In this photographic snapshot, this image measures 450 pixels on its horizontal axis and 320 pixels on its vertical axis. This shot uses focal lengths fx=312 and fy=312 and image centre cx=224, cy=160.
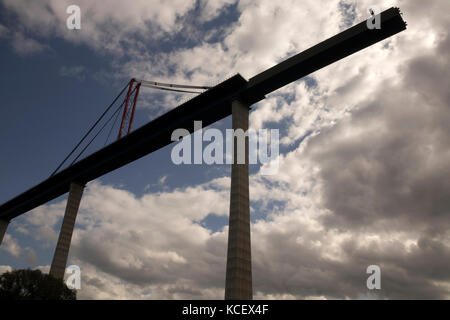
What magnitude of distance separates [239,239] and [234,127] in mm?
11763

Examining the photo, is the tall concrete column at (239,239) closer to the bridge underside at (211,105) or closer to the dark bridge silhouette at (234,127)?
the dark bridge silhouette at (234,127)

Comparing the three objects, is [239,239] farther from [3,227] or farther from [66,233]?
[3,227]

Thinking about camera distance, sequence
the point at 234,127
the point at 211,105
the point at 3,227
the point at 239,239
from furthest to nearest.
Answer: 1. the point at 3,227
2. the point at 211,105
3. the point at 234,127
4. the point at 239,239

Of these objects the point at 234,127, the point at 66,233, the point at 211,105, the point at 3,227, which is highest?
the point at 211,105

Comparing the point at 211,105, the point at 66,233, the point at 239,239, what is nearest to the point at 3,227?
the point at 66,233

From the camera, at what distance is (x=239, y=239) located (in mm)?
26672

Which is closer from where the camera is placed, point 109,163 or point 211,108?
point 211,108

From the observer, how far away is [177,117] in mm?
41312

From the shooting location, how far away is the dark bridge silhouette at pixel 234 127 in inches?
1052

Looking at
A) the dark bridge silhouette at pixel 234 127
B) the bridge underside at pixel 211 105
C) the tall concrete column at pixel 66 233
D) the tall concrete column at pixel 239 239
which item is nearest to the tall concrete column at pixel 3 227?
the bridge underside at pixel 211 105

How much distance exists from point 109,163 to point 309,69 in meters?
34.9
